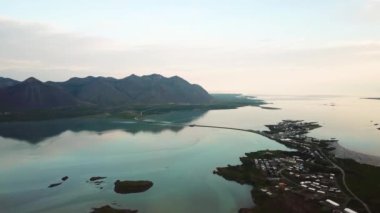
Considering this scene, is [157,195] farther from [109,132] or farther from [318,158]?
[109,132]

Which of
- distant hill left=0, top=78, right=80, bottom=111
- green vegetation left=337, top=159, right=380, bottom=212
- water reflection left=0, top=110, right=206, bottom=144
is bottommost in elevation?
green vegetation left=337, top=159, right=380, bottom=212

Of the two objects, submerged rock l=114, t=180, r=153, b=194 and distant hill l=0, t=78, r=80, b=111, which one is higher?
distant hill l=0, t=78, r=80, b=111

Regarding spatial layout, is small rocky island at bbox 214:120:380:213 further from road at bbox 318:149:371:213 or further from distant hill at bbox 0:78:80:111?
distant hill at bbox 0:78:80:111

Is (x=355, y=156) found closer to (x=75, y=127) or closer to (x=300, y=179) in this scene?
(x=300, y=179)

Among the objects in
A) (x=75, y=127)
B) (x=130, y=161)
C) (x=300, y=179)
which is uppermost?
(x=75, y=127)

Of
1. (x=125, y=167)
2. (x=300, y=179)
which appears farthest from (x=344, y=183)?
(x=125, y=167)

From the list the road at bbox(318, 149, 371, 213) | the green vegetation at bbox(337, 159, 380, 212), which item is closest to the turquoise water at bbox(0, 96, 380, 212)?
the road at bbox(318, 149, 371, 213)

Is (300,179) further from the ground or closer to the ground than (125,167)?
closer to the ground

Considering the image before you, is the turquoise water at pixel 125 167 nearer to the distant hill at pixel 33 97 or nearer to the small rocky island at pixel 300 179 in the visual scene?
the small rocky island at pixel 300 179
